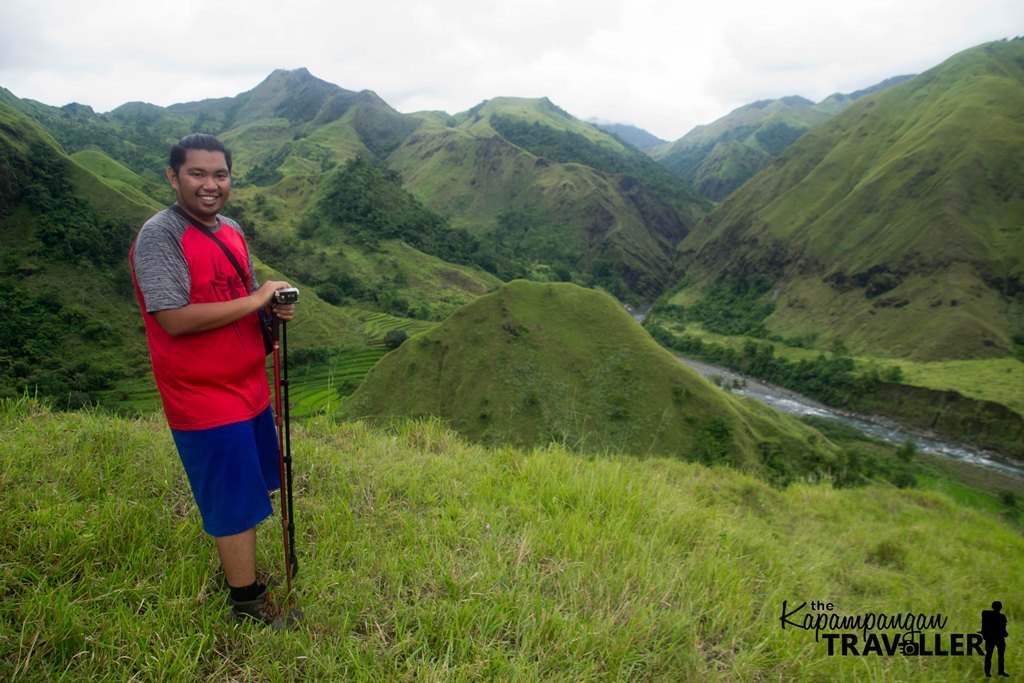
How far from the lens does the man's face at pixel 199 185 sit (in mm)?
2447

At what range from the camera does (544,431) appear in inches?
1305

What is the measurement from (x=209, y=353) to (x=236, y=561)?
1.02m

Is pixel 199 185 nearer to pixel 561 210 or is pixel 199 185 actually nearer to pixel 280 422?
pixel 280 422

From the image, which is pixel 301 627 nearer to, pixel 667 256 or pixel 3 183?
pixel 3 183

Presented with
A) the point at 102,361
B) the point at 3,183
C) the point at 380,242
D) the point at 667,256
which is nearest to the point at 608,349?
the point at 102,361

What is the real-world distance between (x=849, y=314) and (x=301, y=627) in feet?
335

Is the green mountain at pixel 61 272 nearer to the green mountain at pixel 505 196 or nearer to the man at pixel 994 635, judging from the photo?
the green mountain at pixel 505 196

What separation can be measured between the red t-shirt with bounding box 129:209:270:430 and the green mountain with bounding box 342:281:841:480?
102 feet

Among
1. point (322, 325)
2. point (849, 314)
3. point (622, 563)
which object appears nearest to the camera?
point (622, 563)

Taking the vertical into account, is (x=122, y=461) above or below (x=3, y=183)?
below

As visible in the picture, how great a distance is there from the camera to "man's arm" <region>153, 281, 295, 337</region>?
2180 millimetres

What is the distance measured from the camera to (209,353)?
235 cm

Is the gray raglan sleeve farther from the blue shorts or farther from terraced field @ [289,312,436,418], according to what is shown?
terraced field @ [289,312,436,418]

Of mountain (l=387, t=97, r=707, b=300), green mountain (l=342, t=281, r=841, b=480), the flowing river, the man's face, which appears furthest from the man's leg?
mountain (l=387, t=97, r=707, b=300)
